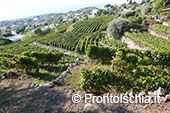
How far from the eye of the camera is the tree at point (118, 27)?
112 ft

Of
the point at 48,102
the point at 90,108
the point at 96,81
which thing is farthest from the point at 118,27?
the point at 48,102

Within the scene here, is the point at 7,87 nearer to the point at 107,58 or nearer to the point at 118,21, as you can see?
the point at 107,58

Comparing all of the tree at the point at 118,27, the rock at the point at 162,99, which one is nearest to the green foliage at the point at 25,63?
the rock at the point at 162,99

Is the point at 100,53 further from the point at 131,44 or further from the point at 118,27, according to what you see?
the point at 118,27

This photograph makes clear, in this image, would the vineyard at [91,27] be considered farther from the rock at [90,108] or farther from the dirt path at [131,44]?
the rock at [90,108]

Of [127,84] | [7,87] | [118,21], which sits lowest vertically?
[7,87]

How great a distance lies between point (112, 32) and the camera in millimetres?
35438

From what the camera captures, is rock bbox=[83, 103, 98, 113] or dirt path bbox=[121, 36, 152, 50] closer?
rock bbox=[83, 103, 98, 113]

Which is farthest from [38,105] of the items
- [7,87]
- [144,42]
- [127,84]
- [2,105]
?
[144,42]

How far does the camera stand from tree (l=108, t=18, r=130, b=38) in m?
34.2

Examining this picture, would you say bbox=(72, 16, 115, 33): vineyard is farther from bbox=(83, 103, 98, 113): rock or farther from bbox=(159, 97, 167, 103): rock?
bbox=(83, 103, 98, 113): rock

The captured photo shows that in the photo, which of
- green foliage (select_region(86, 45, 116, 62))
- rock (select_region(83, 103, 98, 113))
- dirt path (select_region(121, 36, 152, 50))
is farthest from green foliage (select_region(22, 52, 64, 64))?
dirt path (select_region(121, 36, 152, 50))

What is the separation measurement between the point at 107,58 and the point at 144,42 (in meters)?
13.5

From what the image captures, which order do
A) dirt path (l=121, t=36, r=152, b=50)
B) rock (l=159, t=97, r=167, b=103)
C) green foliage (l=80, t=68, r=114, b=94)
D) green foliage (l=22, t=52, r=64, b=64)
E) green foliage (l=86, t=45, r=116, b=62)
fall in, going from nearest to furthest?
rock (l=159, t=97, r=167, b=103)
green foliage (l=80, t=68, r=114, b=94)
green foliage (l=86, t=45, r=116, b=62)
green foliage (l=22, t=52, r=64, b=64)
dirt path (l=121, t=36, r=152, b=50)
